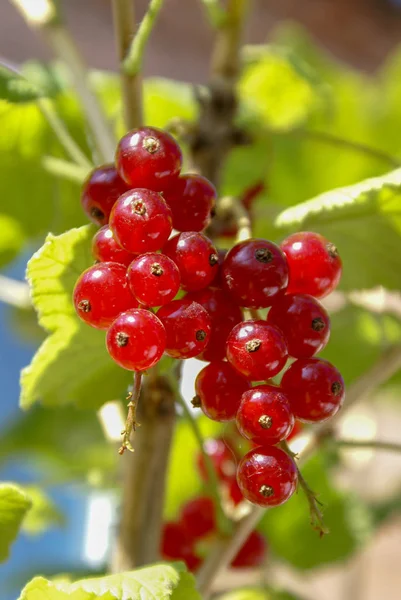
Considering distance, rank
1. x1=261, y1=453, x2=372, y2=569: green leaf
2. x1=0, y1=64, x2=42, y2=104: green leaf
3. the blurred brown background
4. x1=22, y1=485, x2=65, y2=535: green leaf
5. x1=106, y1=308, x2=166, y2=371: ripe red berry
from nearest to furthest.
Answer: x1=106, y1=308, x2=166, y2=371: ripe red berry < x1=0, y1=64, x2=42, y2=104: green leaf < x1=22, y1=485, x2=65, y2=535: green leaf < x1=261, y1=453, x2=372, y2=569: green leaf < the blurred brown background

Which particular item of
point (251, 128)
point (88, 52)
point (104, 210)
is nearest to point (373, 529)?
point (251, 128)

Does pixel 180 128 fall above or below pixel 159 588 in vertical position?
above

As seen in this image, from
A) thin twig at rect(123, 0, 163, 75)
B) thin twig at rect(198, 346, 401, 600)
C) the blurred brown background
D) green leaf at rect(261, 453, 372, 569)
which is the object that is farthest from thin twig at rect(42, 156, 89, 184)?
the blurred brown background

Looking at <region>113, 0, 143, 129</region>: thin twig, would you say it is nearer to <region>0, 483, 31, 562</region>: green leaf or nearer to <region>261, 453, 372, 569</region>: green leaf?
<region>0, 483, 31, 562</region>: green leaf

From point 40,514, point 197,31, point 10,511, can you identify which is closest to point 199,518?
point 40,514

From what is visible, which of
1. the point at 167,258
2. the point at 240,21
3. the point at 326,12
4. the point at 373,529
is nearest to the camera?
the point at 167,258

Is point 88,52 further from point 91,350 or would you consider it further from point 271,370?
point 271,370

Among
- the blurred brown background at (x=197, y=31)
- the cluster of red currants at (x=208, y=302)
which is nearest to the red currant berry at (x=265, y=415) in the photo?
the cluster of red currants at (x=208, y=302)
